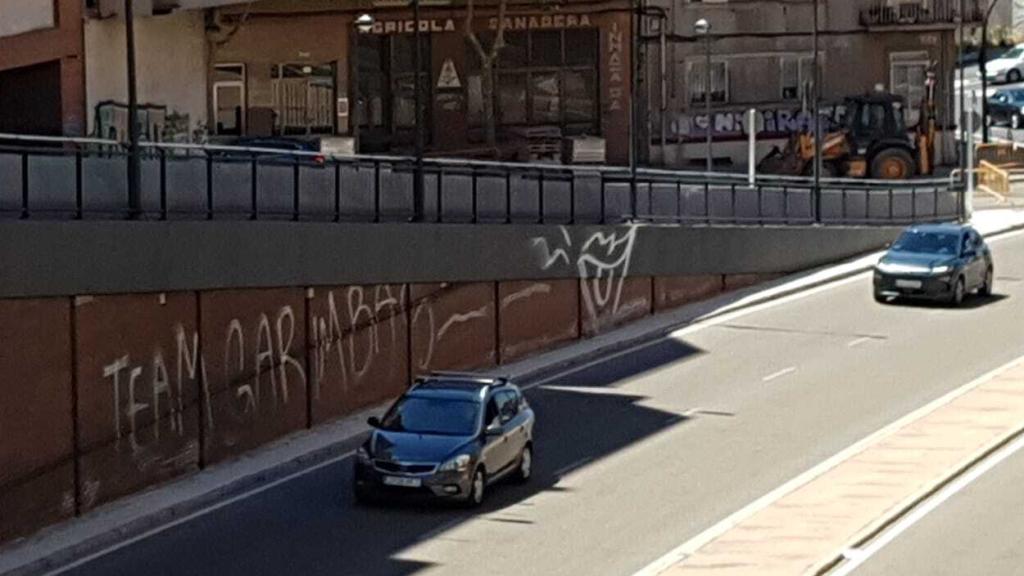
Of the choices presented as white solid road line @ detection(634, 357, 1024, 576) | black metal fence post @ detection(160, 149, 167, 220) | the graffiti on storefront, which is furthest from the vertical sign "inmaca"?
black metal fence post @ detection(160, 149, 167, 220)

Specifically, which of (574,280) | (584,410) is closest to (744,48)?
(574,280)

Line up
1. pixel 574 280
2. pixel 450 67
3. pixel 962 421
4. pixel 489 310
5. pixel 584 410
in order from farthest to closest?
pixel 450 67
pixel 574 280
pixel 489 310
pixel 584 410
pixel 962 421

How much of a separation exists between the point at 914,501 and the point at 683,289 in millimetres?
18768

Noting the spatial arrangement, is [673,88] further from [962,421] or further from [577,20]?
[962,421]

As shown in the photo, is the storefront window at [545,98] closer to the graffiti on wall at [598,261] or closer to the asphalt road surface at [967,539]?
the graffiti on wall at [598,261]

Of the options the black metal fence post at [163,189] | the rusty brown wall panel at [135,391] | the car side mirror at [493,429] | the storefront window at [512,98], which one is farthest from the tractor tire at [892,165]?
the car side mirror at [493,429]

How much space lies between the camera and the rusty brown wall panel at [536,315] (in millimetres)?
36938

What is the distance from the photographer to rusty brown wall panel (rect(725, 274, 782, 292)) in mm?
44812

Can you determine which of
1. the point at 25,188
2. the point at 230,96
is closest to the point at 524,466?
the point at 25,188

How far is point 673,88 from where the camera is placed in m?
67.4

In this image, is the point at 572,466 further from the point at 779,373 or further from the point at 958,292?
the point at 958,292

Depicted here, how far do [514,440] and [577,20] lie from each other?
1562 inches

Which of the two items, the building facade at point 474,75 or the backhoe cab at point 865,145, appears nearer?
the backhoe cab at point 865,145

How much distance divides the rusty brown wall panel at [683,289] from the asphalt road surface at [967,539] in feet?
54.2
